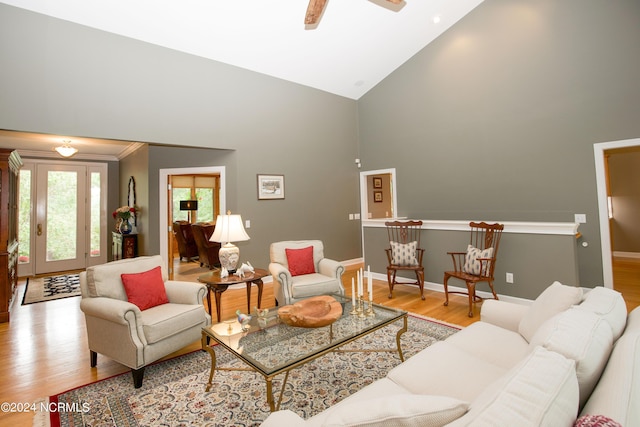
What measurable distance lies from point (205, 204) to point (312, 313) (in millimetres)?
8468

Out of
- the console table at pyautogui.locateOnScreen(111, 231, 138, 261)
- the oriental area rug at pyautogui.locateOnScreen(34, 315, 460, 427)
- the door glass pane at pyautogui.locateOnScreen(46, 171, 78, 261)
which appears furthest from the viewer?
the door glass pane at pyautogui.locateOnScreen(46, 171, 78, 261)

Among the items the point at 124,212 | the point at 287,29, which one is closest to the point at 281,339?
the point at 287,29

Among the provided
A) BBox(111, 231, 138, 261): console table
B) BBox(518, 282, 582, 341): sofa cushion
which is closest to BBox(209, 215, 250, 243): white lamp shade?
BBox(518, 282, 582, 341): sofa cushion

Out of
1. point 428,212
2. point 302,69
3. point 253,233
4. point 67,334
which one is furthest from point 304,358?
point 302,69

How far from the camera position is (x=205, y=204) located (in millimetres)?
10062

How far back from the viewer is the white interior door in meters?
6.64

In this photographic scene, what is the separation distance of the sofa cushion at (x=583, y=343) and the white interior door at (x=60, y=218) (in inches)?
341

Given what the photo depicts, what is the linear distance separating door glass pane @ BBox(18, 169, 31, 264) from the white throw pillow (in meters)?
8.22

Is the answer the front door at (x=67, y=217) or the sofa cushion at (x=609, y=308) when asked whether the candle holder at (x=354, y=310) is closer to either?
the sofa cushion at (x=609, y=308)

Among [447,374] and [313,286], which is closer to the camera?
[447,374]

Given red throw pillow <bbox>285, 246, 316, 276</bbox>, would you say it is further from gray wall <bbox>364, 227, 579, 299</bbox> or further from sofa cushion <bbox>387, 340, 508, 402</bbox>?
sofa cushion <bbox>387, 340, 508, 402</bbox>

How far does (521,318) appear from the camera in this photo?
7.10ft

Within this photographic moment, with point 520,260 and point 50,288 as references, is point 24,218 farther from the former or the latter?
point 520,260

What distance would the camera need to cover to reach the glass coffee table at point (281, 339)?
6.16 ft
